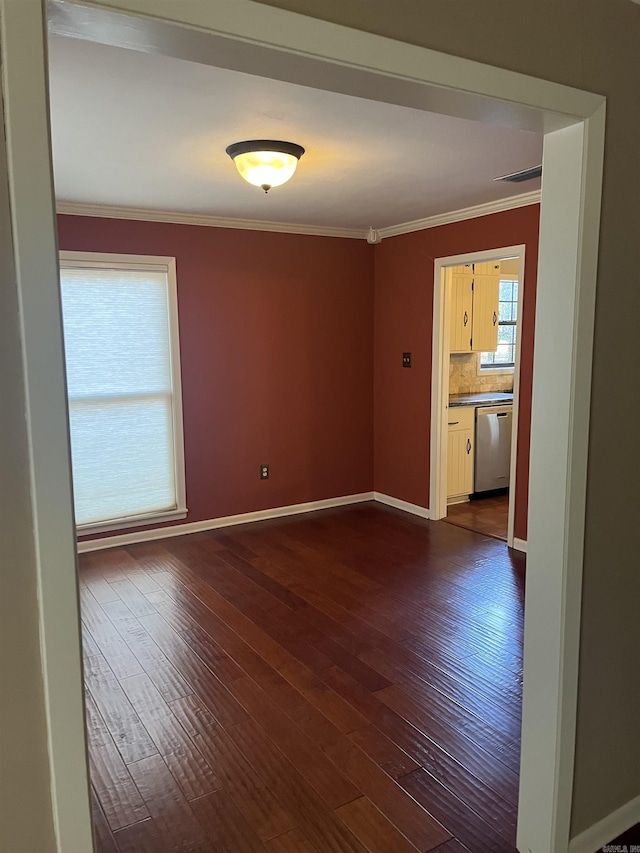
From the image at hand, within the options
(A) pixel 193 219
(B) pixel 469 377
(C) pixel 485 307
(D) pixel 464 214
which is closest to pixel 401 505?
(B) pixel 469 377

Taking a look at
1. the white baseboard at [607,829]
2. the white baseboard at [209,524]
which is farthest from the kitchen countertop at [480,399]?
the white baseboard at [607,829]

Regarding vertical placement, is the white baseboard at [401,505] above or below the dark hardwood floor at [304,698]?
above

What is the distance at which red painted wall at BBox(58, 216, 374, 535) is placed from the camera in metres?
4.81

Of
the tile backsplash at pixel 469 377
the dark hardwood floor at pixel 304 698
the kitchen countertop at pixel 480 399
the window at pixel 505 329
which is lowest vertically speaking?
the dark hardwood floor at pixel 304 698

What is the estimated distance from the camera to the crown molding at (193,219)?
4324 mm

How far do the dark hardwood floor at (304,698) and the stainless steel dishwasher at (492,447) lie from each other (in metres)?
1.34

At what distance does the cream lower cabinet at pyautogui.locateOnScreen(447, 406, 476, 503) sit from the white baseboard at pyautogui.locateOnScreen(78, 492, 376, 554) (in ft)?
2.59

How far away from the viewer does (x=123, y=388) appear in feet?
15.2

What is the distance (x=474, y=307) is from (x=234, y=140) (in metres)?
3.32

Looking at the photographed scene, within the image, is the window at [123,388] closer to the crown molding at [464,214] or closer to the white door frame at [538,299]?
the crown molding at [464,214]

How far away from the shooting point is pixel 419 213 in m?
4.76

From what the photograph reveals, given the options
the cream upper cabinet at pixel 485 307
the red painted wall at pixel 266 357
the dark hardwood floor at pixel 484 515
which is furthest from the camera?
the cream upper cabinet at pixel 485 307

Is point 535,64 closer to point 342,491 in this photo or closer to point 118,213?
point 118,213

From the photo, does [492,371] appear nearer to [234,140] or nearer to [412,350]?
[412,350]
